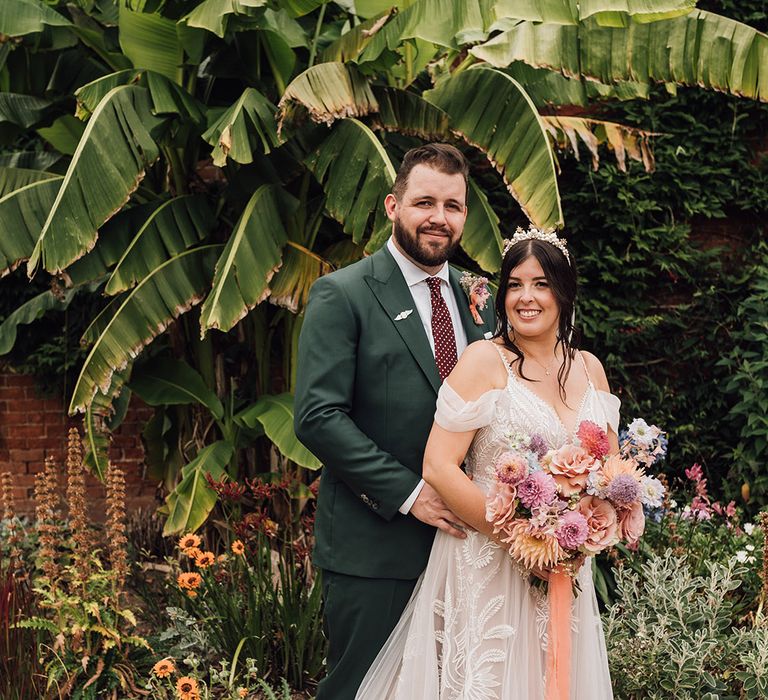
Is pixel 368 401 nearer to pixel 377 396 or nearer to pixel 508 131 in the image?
pixel 377 396

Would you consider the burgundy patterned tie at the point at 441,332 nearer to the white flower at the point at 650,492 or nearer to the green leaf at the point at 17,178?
the white flower at the point at 650,492

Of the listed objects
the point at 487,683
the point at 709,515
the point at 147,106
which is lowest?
the point at 487,683

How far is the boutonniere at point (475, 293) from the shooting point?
317cm

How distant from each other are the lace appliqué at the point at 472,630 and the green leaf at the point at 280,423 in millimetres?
1920

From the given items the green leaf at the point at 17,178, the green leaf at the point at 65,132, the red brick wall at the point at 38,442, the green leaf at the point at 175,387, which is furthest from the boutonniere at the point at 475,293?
the red brick wall at the point at 38,442

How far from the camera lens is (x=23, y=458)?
7.21m

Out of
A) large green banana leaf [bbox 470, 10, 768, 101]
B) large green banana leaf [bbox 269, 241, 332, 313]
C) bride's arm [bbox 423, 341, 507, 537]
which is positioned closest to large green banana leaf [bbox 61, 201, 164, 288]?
large green banana leaf [bbox 269, 241, 332, 313]

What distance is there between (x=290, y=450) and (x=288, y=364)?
1.04 m

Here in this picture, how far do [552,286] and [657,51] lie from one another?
A: 2720 millimetres

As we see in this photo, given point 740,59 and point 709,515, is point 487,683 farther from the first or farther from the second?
point 740,59

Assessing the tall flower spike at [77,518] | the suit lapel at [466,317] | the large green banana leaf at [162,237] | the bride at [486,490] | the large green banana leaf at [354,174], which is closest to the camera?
the bride at [486,490]

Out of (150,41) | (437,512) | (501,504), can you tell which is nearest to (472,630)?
(437,512)

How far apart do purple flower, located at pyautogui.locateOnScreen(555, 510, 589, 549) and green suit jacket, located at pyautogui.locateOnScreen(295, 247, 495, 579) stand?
54 cm

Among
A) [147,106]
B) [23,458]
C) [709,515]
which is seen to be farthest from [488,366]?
[23,458]
